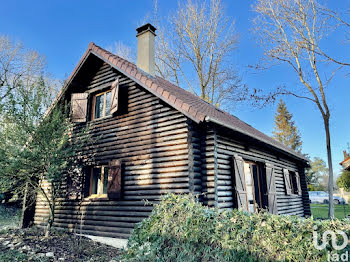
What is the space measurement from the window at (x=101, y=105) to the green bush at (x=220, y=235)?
203 inches

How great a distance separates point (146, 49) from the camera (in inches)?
355

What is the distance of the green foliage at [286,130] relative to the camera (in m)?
35.0

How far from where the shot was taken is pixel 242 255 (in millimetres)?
3395

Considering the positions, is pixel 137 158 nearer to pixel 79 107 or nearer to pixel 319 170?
pixel 79 107

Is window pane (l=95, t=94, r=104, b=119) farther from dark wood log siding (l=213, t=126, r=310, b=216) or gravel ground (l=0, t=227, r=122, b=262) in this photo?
dark wood log siding (l=213, t=126, r=310, b=216)

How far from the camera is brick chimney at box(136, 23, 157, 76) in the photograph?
8.96 m

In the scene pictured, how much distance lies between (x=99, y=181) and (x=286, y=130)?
3333 cm

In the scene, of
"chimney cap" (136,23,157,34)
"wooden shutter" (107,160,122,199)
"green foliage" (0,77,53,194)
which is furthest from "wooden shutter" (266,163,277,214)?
"green foliage" (0,77,53,194)

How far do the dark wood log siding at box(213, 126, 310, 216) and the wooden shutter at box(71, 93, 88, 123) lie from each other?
5.05m

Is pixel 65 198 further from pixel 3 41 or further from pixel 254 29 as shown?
pixel 3 41

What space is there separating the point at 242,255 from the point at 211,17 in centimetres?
1648

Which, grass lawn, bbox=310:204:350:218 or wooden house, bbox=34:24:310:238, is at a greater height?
wooden house, bbox=34:24:310:238

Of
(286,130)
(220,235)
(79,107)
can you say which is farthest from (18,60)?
(286,130)

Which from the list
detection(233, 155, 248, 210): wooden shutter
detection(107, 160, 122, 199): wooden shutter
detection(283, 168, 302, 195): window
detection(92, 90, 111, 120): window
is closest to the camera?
detection(233, 155, 248, 210): wooden shutter
